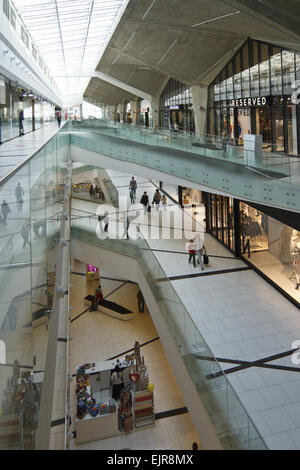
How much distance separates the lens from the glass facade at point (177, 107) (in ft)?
95.1

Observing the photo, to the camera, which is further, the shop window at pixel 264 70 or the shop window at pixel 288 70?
the shop window at pixel 264 70

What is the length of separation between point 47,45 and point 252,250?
20.8 m

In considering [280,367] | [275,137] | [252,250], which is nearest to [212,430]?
[280,367]

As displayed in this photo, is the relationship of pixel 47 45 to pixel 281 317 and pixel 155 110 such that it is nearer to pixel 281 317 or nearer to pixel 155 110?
pixel 155 110

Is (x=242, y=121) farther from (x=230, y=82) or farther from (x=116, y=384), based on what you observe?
(x=116, y=384)

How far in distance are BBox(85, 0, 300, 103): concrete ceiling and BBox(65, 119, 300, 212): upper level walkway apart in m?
3.97

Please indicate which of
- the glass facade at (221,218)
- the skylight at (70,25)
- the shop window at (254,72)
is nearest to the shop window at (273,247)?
the glass facade at (221,218)

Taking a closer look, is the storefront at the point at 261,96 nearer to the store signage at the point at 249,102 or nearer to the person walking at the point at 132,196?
the store signage at the point at 249,102

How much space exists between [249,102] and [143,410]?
14.6m

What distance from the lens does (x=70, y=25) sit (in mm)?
21625

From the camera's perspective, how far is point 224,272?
1562cm

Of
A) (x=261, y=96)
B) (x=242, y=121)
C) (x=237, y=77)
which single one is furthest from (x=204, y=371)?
(x=237, y=77)

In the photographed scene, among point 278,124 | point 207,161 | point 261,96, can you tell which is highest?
point 261,96

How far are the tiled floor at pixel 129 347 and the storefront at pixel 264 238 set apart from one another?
522 cm
